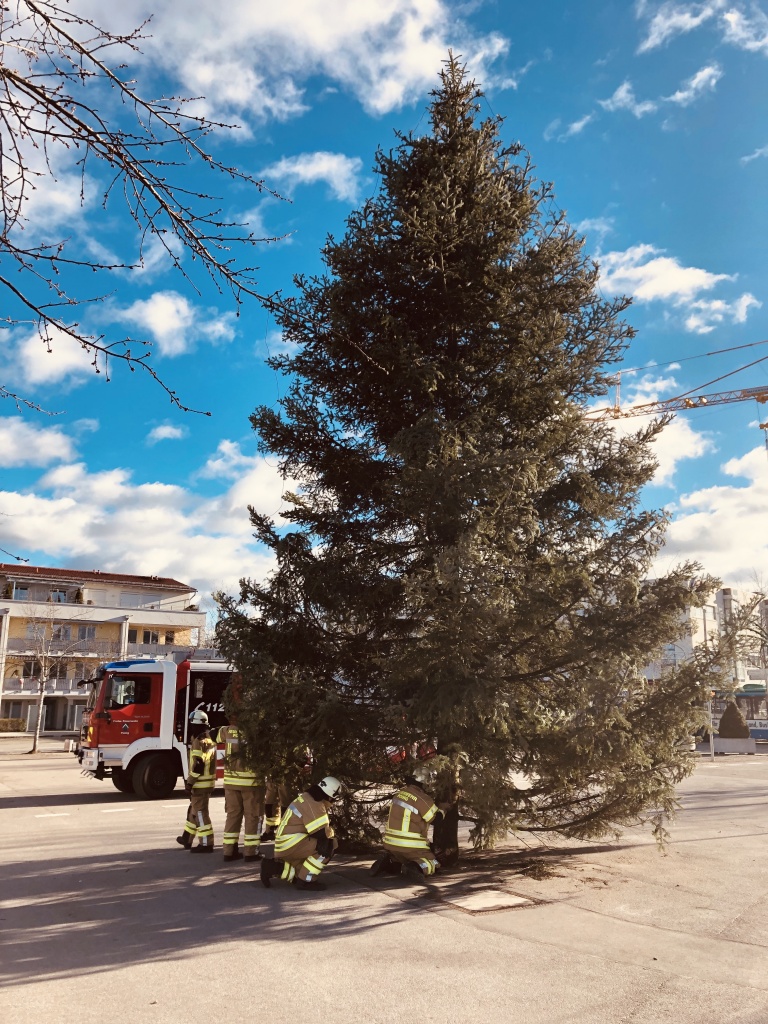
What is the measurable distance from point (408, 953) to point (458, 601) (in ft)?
10.3

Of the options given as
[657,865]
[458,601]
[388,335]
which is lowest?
[657,865]

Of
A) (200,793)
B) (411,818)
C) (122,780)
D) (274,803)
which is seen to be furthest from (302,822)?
(122,780)

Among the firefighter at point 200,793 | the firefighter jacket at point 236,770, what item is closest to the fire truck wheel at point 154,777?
the firefighter at point 200,793

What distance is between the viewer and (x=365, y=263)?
32.9ft

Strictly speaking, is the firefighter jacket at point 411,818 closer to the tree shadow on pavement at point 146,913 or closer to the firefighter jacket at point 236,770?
the tree shadow on pavement at point 146,913

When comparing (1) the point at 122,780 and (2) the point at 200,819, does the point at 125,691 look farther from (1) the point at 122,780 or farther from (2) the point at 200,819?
(2) the point at 200,819

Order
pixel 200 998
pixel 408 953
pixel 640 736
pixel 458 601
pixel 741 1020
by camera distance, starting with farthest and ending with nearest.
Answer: pixel 640 736
pixel 458 601
pixel 408 953
pixel 200 998
pixel 741 1020

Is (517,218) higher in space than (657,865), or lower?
higher

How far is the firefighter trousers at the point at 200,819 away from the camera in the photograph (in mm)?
10688

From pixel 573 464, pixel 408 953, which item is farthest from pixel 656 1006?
pixel 573 464

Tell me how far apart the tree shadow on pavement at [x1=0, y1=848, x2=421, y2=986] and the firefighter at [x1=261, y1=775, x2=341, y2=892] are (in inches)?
6.6

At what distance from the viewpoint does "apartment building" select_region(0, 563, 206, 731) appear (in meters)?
46.5

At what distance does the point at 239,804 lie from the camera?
396 inches

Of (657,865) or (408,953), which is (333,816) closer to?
(408,953)
